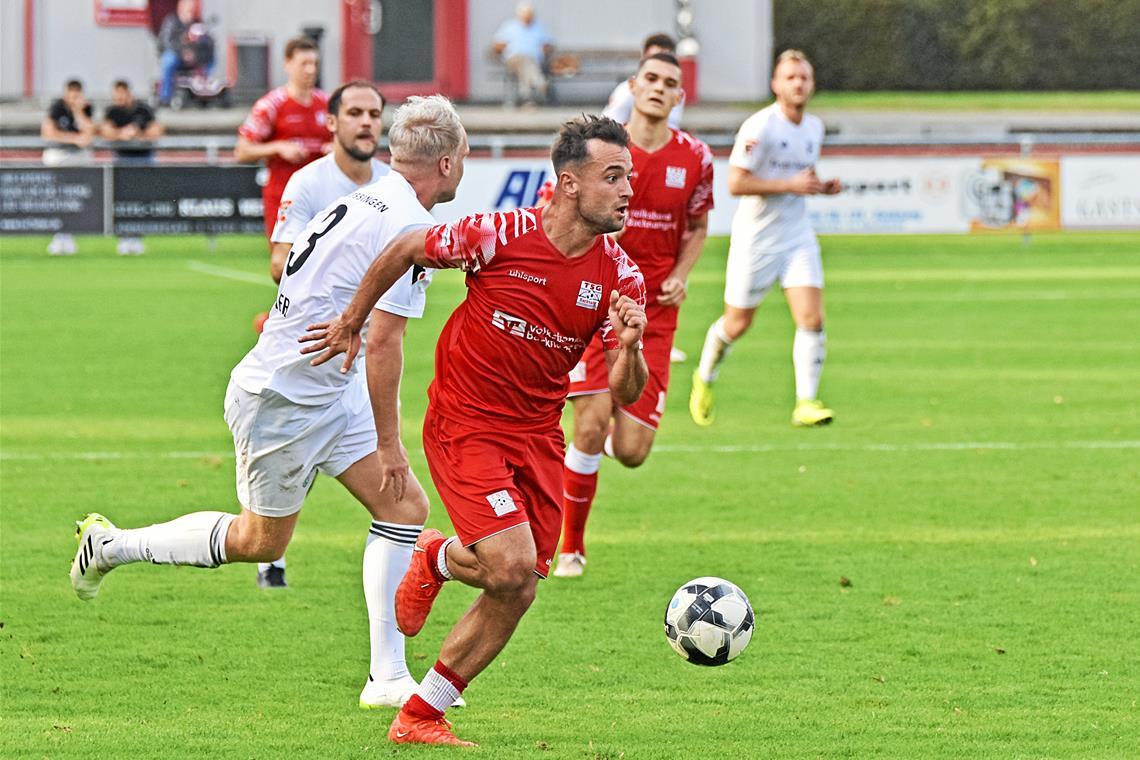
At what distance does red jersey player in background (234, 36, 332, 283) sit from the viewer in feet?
36.0

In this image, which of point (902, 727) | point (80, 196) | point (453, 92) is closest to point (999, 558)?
point (902, 727)

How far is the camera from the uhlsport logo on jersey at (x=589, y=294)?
6051 millimetres

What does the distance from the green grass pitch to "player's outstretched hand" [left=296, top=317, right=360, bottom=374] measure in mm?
1259

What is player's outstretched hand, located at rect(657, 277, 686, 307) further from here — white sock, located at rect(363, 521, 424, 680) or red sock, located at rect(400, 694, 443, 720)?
red sock, located at rect(400, 694, 443, 720)

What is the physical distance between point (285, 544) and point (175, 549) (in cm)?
42

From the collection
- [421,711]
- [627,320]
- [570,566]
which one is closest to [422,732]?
[421,711]

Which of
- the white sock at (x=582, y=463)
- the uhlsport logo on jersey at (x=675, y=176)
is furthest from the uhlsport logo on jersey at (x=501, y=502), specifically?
the uhlsport logo on jersey at (x=675, y=176)

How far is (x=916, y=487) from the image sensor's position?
1068 cm

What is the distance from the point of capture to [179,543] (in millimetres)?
6855

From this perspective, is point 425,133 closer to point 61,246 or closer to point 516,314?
point 516,314

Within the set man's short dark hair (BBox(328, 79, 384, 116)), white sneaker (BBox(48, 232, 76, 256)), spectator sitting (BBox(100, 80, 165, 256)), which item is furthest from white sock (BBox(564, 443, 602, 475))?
spectator sitting (BBox(100, 80, 165, 256))

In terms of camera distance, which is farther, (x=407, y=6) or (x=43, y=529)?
(x=407, y=6)

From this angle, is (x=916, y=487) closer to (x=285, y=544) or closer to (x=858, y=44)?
(x=285, y=544)

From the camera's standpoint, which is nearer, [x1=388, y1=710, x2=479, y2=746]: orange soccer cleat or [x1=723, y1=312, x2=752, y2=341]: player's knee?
[x1=388, y1=710, x2=479, y2=746]: orange soccer cleat
